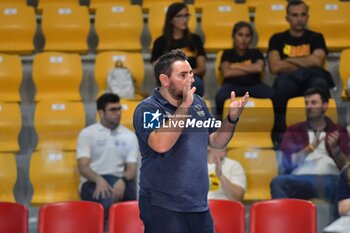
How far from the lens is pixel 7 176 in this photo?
19.9 ft

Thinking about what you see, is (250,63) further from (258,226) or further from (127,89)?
(258,226)

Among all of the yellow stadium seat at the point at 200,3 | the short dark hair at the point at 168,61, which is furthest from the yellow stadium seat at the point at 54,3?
the short dark hair at the point at 168,61

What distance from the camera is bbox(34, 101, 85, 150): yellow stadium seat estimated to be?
6.39 meters

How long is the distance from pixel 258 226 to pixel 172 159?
1309 millimetres

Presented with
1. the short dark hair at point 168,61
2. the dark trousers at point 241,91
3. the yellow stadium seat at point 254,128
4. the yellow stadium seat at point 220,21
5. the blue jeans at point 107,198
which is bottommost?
the blue jeans at point 107,198

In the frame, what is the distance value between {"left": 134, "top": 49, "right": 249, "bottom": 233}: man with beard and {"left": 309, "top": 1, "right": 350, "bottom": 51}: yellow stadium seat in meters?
3.78

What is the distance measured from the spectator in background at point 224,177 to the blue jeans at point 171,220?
5.37 ft

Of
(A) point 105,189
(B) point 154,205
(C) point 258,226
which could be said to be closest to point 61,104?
(A) point 105,189

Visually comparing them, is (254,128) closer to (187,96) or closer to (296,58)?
(296,58)

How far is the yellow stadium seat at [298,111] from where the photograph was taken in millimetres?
5988

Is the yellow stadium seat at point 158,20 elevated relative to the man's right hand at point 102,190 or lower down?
elevated

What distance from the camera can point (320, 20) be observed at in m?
7.77

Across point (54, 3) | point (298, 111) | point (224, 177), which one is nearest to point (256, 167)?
point (224, 177)

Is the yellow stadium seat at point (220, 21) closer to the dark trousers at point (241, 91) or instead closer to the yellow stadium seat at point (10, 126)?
the dark trousers at point (241, 91)
